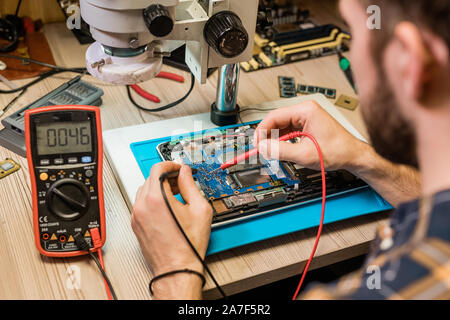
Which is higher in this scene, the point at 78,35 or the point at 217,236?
the point at 78,35

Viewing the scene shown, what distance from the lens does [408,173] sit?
3.29ft

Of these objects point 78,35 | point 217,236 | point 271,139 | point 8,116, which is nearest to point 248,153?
point 271,139

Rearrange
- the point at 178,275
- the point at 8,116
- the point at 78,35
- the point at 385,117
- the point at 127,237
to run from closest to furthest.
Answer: the point at 385,117, the point at 178,275, the point at 127,237, the point at 8,116, the point at 78,35

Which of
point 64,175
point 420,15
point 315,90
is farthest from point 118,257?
point 315,90

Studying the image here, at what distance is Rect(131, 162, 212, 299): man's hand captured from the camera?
792 millimetres

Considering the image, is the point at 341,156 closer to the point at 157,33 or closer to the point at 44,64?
the point at 157,33

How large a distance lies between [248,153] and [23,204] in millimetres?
471

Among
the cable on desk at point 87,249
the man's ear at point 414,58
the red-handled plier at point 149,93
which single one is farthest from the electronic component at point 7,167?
the man's ear at point 414,58

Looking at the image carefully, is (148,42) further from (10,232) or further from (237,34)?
(10,232)

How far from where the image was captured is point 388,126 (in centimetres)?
64

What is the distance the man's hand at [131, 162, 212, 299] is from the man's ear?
1.40ft

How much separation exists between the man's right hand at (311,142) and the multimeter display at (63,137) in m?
0.35

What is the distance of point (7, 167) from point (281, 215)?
0.60m

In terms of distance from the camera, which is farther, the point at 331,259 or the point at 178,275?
the point at 331,259
